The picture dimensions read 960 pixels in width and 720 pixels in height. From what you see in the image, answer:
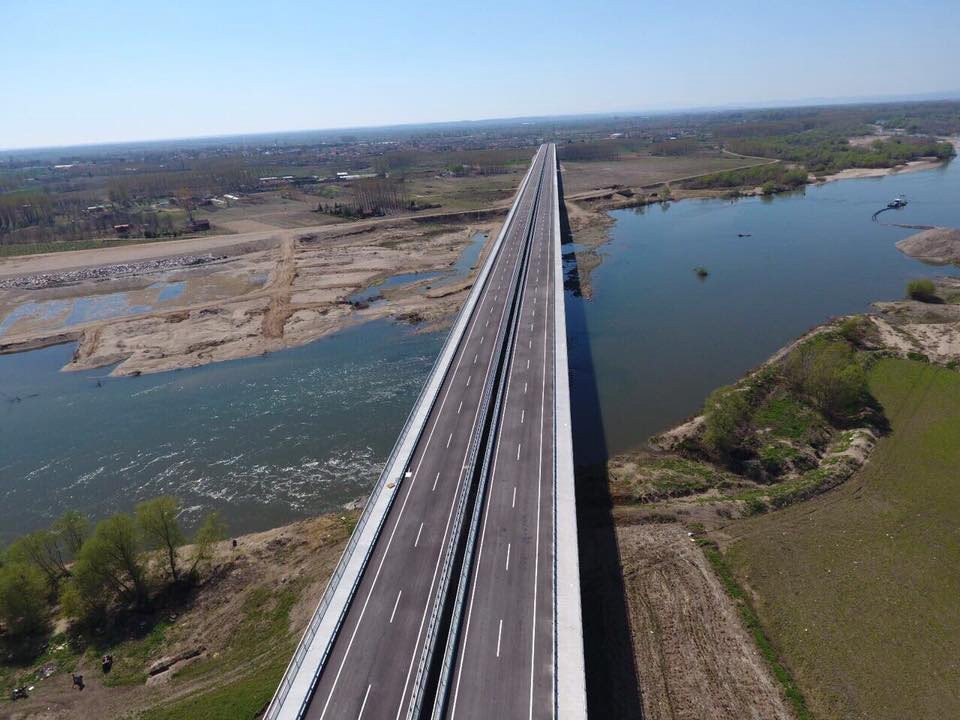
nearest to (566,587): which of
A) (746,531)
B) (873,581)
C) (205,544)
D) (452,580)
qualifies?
(452,580)

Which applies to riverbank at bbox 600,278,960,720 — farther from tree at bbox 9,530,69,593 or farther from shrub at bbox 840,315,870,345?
tree at bbox 9,530,69,593

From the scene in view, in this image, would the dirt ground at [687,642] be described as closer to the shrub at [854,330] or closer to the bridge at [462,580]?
the bridge at [462,580]

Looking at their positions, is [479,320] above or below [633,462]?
above

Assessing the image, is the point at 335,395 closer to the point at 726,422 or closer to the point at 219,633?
the point at 219,633

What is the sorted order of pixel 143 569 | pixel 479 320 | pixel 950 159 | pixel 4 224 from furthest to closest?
pixel 950 159
pixel 4 224
pixel 479 320
pixel 143 569

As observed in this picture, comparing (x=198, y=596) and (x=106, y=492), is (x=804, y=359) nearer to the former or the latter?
(x=198, y=596)

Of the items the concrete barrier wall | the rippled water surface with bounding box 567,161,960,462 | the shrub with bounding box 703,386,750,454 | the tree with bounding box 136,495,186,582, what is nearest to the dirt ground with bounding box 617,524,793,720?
the concrete barrier wall

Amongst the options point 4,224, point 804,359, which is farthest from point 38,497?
point 4,224
